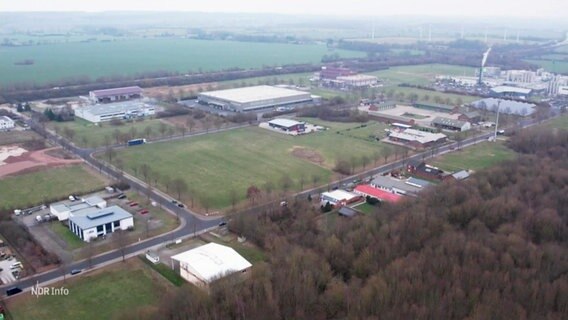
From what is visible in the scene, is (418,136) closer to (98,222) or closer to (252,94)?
(252,94)

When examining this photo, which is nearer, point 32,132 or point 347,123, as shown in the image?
point 32,132

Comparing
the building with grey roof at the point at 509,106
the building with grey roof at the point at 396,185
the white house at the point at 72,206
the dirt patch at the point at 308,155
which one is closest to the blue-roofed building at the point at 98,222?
the white house at the point at 72,206

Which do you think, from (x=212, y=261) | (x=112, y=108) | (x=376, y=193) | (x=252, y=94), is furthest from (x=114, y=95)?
(x=212, y=261)

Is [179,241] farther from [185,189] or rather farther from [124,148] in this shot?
[124,148]

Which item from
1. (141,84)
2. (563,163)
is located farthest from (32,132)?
(563,163)

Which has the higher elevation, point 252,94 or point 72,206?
point 252,94

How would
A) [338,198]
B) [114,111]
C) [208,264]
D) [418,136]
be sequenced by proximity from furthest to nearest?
[114,111], [418,136], [338,198], [208,264]

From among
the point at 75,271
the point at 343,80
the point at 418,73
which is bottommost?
the point at 75,271
